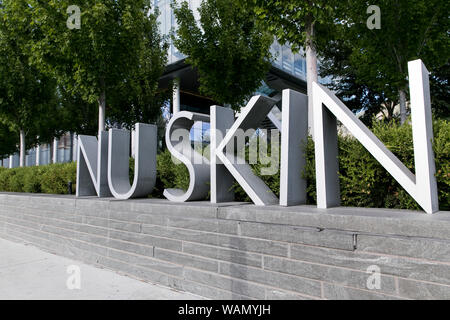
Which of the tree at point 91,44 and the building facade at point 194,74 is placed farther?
the building facade at point 194,74

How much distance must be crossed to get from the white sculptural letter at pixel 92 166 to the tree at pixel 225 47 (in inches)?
213

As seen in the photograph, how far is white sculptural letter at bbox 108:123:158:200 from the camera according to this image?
16.8 ft

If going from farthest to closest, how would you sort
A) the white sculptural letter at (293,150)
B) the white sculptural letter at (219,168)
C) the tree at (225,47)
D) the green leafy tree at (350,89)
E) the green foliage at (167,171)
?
1. the green leafy tree at (350,89)
2. the tree at (225,47)
3. the green foliage at (167,171)
4. the white sculptural letter at (219,168)
5. the white sculptural letter at (293,150)

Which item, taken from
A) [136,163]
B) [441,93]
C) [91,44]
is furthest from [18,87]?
[441,93]

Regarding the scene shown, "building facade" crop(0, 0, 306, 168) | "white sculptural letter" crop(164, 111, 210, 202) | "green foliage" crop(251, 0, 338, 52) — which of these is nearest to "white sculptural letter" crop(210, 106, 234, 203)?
"white sculptural letter" crop(164, 111, 210, 202)

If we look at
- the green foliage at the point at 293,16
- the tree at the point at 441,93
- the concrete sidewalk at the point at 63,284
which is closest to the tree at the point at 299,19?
the green foliage at the point at 293,16

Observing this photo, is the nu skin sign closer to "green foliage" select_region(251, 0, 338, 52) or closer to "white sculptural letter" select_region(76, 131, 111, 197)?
"white sculptural letter" select_region(76, 131, 111, 197)

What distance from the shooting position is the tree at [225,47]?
1038 centimetres

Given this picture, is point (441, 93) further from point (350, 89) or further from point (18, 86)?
point (18, 86)

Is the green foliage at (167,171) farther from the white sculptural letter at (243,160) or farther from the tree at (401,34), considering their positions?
the tree at (401,34)

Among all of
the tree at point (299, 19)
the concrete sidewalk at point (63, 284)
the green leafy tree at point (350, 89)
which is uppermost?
the green leafy tree at point (350, 89)

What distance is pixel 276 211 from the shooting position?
325cm

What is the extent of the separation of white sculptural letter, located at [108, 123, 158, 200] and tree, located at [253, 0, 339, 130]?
274 centimetres
